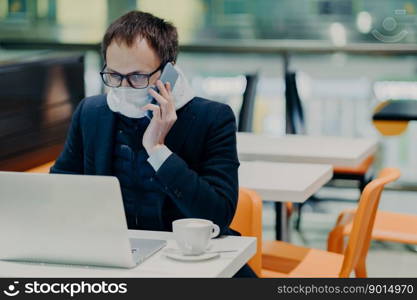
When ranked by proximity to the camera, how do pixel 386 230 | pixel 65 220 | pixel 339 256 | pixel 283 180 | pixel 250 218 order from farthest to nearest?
pixel 386 230 < pixel 283 180 < pixel 339 256 < pixel 250 218 < pixel 65 220

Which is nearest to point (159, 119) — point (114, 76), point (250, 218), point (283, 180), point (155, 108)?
point (155, 108)

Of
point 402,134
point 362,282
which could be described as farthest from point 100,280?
point 402,134

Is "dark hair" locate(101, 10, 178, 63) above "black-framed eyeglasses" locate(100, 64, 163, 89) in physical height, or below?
above

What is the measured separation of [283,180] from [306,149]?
72cm

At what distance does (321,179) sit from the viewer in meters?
3.05

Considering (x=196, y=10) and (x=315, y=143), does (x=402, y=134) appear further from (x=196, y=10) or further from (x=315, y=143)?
(x=196, y=10)

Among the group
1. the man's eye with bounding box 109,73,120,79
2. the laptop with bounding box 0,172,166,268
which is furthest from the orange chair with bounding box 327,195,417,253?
the laptop with bounding box 0,172,166,268

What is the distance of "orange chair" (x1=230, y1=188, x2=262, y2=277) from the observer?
2348 mm

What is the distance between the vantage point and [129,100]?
2.03m

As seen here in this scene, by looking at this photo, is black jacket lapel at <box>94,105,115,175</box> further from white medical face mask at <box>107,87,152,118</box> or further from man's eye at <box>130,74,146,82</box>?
man's eye at <box>130,74,146,82</box>

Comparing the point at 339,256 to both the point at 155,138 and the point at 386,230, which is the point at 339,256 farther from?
the point at 155,138

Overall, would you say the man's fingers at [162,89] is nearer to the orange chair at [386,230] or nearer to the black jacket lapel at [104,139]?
the black jacket lapel at [104,139]

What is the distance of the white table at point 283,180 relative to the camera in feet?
9.20

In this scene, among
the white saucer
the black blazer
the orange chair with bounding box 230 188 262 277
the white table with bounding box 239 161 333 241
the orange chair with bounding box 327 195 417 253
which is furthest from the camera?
the orange chair with bounding box 327 195 417 253
